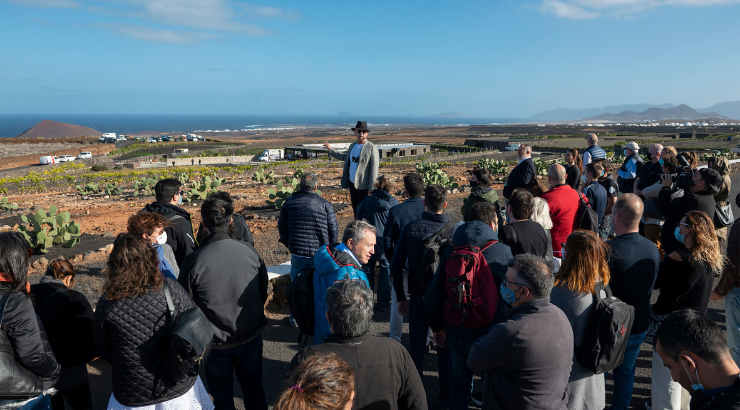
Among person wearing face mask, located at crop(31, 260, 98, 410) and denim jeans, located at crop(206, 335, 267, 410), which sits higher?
person wearing face mask, located at crop(31, 260, 98, 410)

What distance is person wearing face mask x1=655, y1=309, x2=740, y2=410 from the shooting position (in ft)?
6.20

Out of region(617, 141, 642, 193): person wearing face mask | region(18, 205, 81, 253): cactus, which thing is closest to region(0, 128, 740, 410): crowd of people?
region(617, 141, 642, 193): person wearing face mask

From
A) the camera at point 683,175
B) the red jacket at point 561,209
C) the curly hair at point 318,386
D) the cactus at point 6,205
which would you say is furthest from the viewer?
the cactus at point 6,205

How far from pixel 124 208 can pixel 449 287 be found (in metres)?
16.3

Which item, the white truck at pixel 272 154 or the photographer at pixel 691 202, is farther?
the white truck at pixel 272 154

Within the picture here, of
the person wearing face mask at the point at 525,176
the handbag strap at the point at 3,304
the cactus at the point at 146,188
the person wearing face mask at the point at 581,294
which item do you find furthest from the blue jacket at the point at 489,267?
the cactus at the point at 146,188

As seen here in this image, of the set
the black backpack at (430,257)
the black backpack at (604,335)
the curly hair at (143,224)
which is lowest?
the black backpack at (604,335)

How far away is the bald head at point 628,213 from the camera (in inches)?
134

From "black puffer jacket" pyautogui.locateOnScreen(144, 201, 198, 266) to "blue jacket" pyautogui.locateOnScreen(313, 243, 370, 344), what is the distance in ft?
6.13

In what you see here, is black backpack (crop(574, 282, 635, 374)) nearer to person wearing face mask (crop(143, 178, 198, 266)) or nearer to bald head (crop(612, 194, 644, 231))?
bald head (crop(612, 194, 644, 231))

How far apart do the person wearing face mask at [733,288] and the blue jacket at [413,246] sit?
2.24m

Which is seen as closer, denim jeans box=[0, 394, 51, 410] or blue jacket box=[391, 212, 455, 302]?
denim jeans box=[0, 394, 51, 410]

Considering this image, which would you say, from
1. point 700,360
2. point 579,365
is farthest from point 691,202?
point 700,360

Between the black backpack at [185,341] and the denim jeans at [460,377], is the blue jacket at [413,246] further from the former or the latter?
the black backpack at [185,341]
